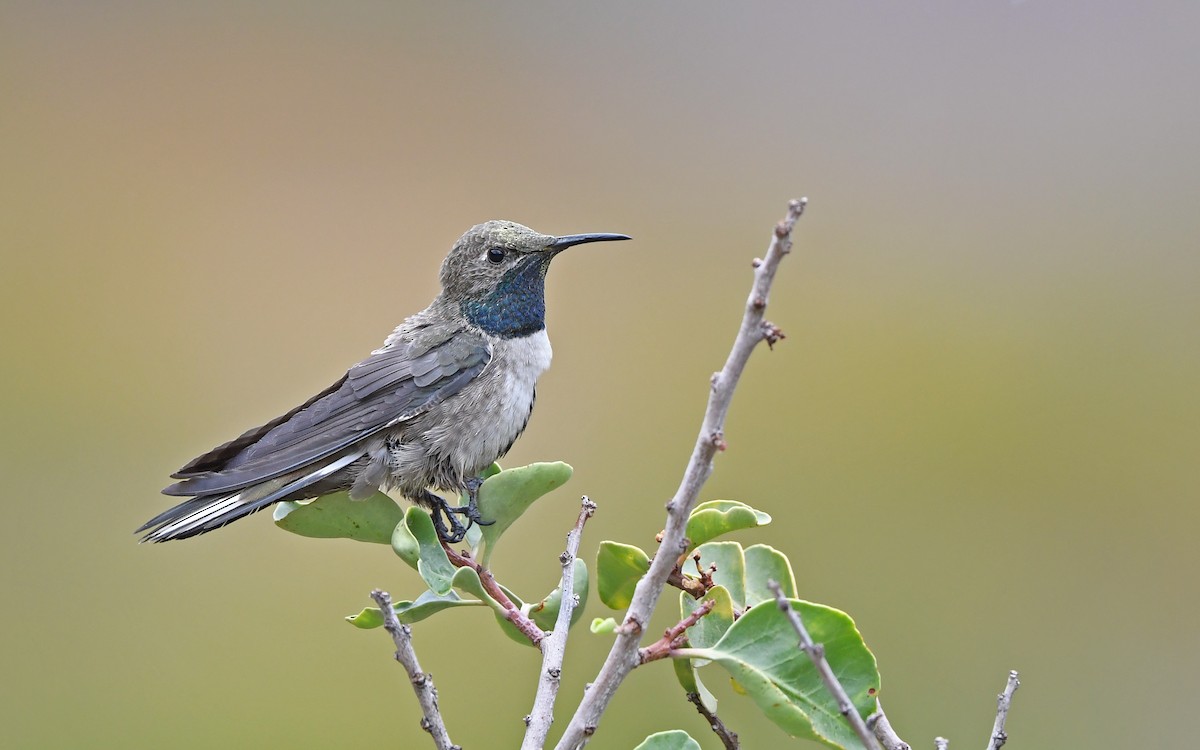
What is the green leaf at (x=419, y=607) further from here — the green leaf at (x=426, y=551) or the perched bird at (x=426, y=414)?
the perched bird at (x=426, y=414)

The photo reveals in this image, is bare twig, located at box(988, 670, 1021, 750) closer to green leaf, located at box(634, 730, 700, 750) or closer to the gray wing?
green leaf, located at box(634, 730, 700, 750)

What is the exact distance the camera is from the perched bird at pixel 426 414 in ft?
4.62

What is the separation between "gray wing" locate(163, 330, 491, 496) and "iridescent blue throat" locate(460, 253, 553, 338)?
0.05m

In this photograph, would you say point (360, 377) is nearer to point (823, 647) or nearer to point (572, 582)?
point (572, 582)

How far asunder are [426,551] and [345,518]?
0.34 feet

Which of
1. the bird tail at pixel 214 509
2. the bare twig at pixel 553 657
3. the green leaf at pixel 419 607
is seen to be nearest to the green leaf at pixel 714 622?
the bare twig at pixel 553 657

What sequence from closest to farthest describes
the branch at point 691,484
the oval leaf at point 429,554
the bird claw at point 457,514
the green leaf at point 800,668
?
the branch at point 691,484, the green leaf at point 800,668, the oval leaf at point 429,554, the bird claw at point 457,514

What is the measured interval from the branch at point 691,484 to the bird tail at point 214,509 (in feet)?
2.16

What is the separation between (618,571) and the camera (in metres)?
1.08

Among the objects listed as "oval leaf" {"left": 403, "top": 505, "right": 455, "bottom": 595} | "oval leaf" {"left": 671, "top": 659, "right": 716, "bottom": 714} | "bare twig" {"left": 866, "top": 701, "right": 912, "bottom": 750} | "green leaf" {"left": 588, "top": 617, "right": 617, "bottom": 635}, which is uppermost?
"oval leaf" {"left": 403, "top": 505, "right": 455, "bottom": 595}

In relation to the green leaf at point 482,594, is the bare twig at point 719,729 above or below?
below

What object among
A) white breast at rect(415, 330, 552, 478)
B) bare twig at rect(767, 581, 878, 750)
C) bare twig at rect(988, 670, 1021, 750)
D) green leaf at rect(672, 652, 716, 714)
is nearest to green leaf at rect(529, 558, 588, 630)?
green leaf at rect(672, 652, 716, 714)

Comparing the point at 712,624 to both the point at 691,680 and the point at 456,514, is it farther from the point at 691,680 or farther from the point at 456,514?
the point at 456,514

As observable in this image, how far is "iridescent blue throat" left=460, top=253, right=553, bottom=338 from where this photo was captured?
1.85 m
